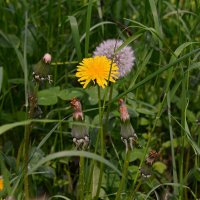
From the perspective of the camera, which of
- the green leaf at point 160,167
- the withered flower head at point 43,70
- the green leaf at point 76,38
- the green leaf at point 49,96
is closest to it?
the withered flower head at point 43,70

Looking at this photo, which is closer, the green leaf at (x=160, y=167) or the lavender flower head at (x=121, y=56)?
the lavender flower head at (x=121, y=56)

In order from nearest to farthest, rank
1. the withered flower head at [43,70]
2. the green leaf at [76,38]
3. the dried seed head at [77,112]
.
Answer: the dried seed head at [77,112] < the withered flower head at [43,70] < the green leaf at [76,38]

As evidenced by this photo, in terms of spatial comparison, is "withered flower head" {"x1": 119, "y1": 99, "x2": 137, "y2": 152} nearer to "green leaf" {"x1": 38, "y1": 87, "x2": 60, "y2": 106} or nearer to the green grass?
the green grass

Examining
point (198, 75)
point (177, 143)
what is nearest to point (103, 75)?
point (177, 143)

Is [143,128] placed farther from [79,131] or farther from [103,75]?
[79,131]

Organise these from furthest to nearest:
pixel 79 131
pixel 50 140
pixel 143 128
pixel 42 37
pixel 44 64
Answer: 1. pixel 42 37
2. pixel 143 128
3. pixel 50 140
4. pixel 44 64
5. pixel 79 131

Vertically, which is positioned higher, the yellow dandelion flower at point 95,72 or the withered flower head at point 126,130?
the yellow dandelion flower at point 95,72

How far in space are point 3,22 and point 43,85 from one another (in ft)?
1.01

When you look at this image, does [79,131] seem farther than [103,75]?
No

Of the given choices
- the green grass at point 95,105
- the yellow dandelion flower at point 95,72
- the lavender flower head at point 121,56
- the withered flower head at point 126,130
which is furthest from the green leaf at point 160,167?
the withered flower head at point 126,130

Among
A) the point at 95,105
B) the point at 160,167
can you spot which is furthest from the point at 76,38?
the point at 160,167

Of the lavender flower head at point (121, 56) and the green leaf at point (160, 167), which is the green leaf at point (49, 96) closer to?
the lavender flower head at point (121, 56)

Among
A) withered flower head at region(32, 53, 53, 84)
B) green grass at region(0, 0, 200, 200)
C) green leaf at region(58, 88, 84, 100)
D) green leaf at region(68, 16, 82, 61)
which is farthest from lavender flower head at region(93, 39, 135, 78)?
withered flower head at region(32, 53, 53, 84)

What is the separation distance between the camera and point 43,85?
7.19ft
